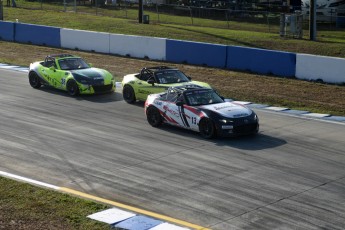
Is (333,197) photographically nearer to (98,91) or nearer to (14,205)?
(14,205)

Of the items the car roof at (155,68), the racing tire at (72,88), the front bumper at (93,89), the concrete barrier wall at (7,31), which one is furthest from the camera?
the concrete barrier wall at (7,31)

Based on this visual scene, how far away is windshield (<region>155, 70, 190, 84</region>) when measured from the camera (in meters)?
22.6

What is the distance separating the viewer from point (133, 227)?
12211 mm

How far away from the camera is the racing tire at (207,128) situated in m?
18.3

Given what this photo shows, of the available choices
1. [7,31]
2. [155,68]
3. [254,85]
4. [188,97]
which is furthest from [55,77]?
[7,31]

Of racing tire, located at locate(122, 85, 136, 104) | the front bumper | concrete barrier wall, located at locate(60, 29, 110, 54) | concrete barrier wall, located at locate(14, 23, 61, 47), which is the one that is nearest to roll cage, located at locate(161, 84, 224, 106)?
racing tire, located at locate(122, 85, 136, 104)

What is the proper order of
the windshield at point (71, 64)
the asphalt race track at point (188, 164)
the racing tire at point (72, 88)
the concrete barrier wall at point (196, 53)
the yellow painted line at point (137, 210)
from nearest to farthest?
1. the yellow painted line at point (137, 210)
2. the asphalt race track at point (188, 164)
3. the racing tire at point (72, 88)
4. the windshield at point (71, 64)
5. the concrete barrier wall at point (196, 53)

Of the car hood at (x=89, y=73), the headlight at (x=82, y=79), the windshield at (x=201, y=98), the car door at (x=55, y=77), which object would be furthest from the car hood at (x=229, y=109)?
the car door at (x=55, y=77)

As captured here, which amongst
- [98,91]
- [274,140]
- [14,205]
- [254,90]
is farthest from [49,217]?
[254,90]

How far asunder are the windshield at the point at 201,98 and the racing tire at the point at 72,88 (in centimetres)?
630

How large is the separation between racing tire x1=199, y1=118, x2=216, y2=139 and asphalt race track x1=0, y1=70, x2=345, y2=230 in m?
0.27

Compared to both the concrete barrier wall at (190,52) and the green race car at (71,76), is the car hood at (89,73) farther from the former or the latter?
the concrete barrier wall at (190,52)

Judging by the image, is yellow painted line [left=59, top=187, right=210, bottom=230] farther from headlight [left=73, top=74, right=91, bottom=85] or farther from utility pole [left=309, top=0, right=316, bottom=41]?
utility pole [left=309, top=0, right=316, bottom=41]

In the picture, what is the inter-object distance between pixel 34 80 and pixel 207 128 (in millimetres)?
10044
